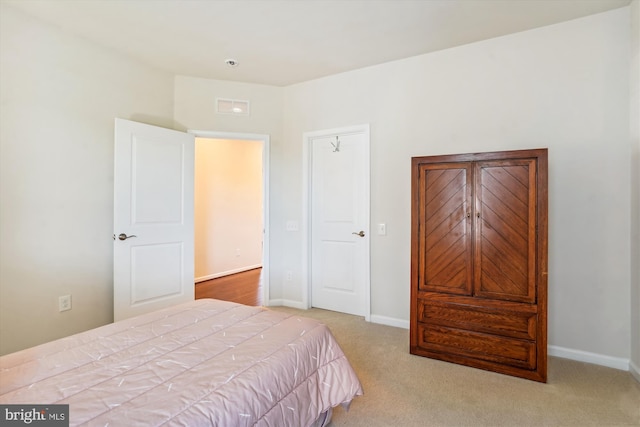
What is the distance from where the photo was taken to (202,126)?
12.4ft

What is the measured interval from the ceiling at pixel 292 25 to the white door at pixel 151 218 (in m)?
0.81

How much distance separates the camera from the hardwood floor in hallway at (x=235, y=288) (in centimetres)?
430

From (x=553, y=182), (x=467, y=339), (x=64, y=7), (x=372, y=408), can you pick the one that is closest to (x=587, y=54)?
(x=553, y=182)

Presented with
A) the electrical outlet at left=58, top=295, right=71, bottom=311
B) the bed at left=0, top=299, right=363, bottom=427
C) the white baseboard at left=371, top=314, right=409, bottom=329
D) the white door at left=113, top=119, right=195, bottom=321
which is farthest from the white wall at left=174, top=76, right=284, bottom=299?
the bed at left=0, top=299, right=363, bottom=427

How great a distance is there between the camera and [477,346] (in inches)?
95.6

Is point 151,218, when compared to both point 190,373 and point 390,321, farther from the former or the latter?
point 390,321

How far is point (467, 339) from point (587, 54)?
247 centimetres

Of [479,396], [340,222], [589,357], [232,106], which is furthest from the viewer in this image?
[232,106]

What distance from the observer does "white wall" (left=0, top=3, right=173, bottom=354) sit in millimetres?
2430

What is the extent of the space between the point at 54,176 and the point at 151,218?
87cm

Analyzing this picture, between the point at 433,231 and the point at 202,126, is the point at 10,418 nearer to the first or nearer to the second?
the point at 433,231

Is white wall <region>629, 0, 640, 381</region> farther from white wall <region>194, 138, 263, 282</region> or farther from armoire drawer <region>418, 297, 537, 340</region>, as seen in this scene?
white wall <region>194, 138, 263, 282</region>

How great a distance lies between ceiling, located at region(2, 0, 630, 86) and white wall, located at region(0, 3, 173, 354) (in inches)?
12.3

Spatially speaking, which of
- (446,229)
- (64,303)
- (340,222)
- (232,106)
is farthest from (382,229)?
(64,303)
